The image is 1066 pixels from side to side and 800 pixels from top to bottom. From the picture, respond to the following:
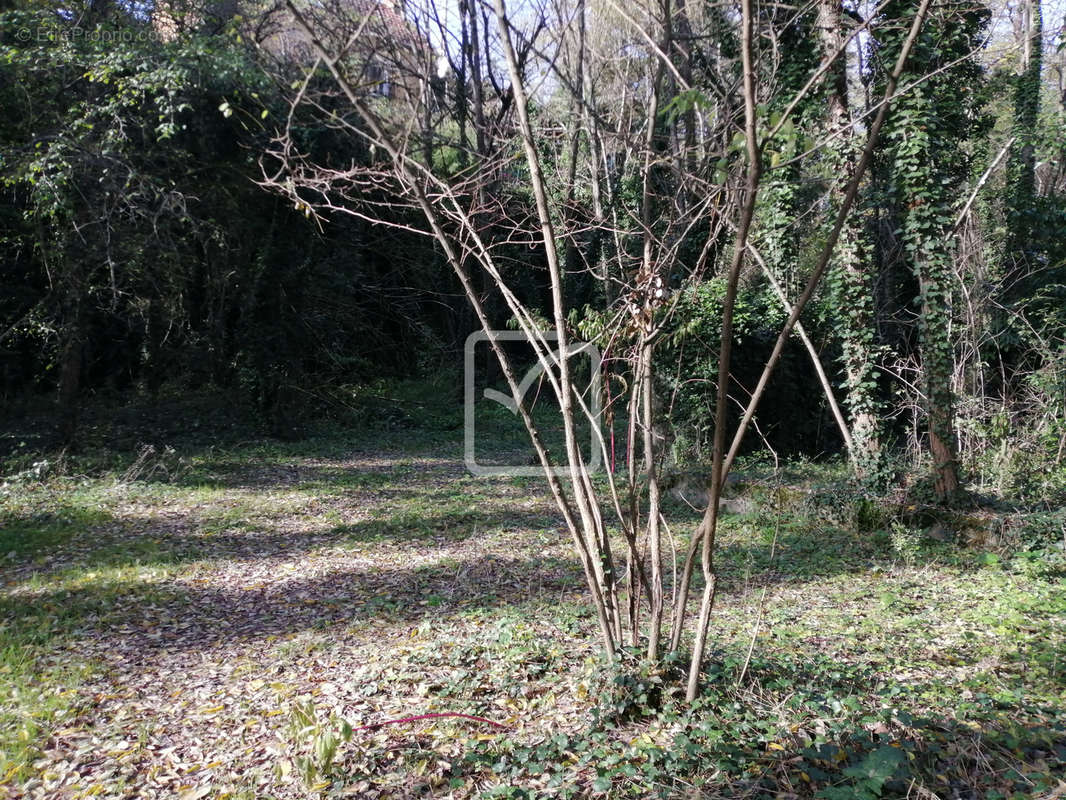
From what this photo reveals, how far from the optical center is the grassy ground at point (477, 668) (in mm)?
2662

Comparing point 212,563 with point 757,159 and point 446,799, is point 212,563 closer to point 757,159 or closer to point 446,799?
point 446,799

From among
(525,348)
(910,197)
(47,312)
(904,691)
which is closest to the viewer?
(904,691)

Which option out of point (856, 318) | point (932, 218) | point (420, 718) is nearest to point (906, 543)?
point (856, 318)

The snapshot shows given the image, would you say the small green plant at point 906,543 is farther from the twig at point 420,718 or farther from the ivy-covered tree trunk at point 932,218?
the twig at point 420,718

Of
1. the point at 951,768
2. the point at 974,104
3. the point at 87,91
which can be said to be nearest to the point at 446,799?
the point at 951,768

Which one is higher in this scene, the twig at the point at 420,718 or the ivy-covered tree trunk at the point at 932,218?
the ivy-covered tree trunk at the point at 932,218

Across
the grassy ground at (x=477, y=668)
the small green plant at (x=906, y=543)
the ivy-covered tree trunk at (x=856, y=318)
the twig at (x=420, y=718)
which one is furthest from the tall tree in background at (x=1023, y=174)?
the twig at (x=420, y=718)

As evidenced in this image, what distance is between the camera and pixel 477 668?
11.8ft

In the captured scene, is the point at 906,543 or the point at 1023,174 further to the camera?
the point at 1023,174

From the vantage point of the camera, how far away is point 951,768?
2539 mm

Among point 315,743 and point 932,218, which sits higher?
point 932,218

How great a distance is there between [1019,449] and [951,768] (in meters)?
6.28

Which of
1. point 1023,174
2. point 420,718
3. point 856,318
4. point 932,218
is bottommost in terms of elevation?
point 420,718

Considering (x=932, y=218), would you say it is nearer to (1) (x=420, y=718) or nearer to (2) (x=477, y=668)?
(2) (x=477, y=668)
